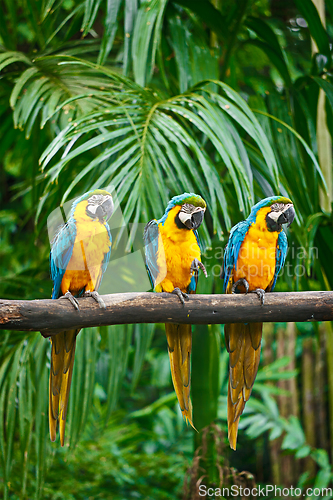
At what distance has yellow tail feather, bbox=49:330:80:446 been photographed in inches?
43.2

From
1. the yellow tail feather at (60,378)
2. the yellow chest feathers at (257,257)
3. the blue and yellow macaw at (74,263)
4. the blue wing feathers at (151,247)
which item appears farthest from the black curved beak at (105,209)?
the yellow chest feathers at (257,257)

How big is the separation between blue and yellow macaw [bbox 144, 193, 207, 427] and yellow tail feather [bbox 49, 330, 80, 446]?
0.29 metres

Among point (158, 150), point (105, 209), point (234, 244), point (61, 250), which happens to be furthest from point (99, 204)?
point (234, 244)

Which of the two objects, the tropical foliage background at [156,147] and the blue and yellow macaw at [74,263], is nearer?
the blue and yellow macaw at [74,263]

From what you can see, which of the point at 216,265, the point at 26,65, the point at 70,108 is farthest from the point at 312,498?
the point at 26,65

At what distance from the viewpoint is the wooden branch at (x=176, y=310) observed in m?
0.99

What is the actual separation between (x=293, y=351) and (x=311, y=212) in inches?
81.5

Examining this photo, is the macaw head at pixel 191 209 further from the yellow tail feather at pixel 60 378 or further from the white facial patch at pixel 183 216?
the yellow tail feather at pixel 60 378

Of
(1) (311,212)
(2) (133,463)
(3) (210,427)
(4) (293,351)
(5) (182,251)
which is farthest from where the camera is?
(4) (293,351)

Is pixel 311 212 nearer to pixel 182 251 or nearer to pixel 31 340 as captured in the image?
pixel 182 251

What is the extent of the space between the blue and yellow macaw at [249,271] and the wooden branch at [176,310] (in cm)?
5

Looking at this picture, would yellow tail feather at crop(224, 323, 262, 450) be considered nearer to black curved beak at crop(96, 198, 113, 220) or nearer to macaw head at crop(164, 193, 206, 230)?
macaw head at crop(164, 193, 206, 230)

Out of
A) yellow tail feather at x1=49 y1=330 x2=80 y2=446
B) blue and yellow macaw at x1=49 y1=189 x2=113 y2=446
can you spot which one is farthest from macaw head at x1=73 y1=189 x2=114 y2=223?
yellow tail feather at x1=49 y1=330 x2=80 y2=446

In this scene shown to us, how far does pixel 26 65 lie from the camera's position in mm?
1770
